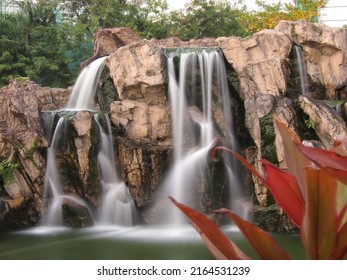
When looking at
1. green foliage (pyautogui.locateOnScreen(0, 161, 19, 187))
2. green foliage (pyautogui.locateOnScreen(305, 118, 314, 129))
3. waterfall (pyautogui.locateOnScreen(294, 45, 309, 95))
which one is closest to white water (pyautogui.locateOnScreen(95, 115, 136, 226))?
green foliage (pyautogui.locateOnScreen(0, 161, 19, 187))

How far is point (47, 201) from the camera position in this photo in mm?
9438

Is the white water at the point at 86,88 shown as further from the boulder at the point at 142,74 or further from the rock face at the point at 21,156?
the rock face at the point at 21,156

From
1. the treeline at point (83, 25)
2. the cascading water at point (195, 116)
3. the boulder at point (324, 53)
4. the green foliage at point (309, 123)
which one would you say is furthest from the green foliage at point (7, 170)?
the treeline at point (83, 25)

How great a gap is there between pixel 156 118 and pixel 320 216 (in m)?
9.37

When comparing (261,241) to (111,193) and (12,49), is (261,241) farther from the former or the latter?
(12,49)

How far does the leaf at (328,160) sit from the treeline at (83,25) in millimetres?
18560

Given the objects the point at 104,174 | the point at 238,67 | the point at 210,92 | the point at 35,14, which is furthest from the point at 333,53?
the point at 35,14

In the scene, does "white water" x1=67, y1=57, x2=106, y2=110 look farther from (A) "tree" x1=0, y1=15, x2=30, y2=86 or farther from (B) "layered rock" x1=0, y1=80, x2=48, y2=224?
(A) "tree" x1=0, y1=15, x2=30, y2=86

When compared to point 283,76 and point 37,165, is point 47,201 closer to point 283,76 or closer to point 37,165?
point 37,165

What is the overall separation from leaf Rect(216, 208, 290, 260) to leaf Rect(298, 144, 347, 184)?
282 millimetres

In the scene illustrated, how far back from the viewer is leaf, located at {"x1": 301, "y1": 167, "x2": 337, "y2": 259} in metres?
1.02

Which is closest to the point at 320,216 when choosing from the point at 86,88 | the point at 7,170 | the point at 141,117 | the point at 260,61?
the point at 7,170

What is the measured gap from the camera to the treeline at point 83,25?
1928 centimetres
